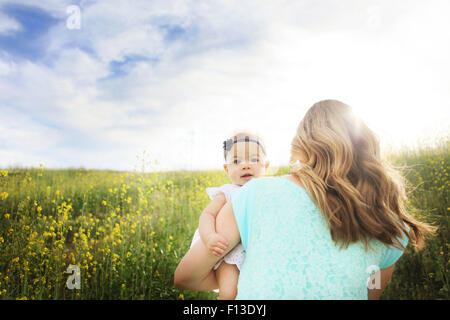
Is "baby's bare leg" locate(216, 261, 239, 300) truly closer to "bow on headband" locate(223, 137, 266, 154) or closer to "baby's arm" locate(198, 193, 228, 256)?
"baby's arm" locate(198, 193, 228, 256)

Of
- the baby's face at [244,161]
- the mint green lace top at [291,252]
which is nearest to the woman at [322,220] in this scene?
the mint green lace top at [291,252]

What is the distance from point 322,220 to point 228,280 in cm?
76

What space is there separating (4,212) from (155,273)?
200cm

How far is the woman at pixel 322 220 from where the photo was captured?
1.34m

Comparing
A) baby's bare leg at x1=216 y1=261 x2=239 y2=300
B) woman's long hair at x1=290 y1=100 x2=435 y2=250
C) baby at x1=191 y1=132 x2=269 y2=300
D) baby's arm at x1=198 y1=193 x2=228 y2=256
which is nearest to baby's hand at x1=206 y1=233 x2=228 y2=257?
baby's arm at x1=198 y1=193 x2=228 y2=256

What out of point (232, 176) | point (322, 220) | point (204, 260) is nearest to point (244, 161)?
point (232, 176)

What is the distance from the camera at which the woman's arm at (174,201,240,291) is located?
1593 mm

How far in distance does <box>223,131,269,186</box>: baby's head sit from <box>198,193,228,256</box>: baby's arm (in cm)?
28

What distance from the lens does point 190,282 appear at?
6.12 ft

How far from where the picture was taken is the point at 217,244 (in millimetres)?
1610
